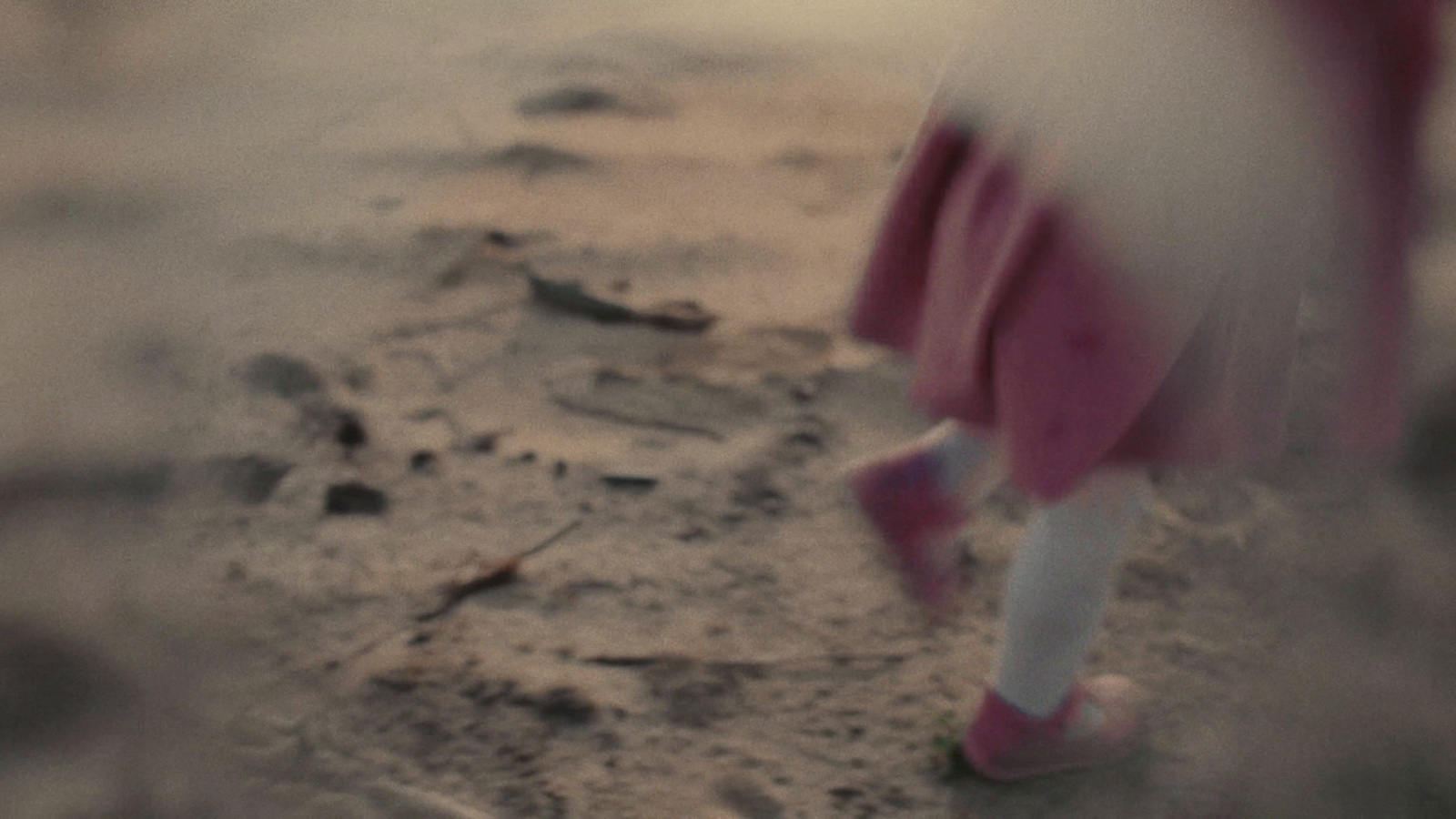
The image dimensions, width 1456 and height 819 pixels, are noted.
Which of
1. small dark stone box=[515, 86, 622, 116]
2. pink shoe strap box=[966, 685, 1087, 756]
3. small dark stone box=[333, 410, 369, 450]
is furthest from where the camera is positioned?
small dark stone box=[515, 86, 622, 116]

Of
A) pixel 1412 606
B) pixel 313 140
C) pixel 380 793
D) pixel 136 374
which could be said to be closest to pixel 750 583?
pixel 380 793

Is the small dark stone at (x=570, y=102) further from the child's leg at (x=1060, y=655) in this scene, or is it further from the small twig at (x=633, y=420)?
the child's leg at (x=1060, y=655)

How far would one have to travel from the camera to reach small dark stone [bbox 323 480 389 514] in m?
1.95

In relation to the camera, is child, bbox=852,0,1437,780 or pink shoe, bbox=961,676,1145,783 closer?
child, bbox=852,0,1437,780

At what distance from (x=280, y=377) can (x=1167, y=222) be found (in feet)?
4.42

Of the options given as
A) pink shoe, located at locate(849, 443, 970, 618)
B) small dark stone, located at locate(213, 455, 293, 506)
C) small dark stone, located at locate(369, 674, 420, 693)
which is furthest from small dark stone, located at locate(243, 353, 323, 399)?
pink shoe, located at locate(849, 443, 970, 618)

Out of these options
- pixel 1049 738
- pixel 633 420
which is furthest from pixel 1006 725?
→ pixel 633 420

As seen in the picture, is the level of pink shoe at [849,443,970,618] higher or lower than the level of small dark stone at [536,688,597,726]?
higher

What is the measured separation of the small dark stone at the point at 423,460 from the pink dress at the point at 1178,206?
91 centimetres

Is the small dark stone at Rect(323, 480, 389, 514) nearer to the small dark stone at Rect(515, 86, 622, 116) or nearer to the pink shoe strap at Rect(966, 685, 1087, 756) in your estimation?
the pink shoe strap at Rect(966, 685, 1087, 756)

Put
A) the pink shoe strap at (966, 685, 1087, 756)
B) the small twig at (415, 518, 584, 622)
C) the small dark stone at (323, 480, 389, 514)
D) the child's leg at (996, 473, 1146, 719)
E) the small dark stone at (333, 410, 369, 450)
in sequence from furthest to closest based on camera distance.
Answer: the small dark stone at (333, 410, 369, 450)
the small dark stone at (323, 480, 389, 514)
the small twig at (415, 518, 584, 622)
the pink shoe strap at (966, 685, 1087, 756)
the child's leg at (996, 473, 1146, 719)

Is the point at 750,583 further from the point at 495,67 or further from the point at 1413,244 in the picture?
the point at 495,67

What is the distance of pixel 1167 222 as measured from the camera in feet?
4.26

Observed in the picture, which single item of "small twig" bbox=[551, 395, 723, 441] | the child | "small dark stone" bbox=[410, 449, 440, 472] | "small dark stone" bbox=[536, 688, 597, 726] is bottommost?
"small dark stone" bbox=[536, 688, 597, 726]
